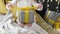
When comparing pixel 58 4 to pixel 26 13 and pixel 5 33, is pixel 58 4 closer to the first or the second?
pixel 26 13

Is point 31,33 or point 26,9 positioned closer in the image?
point 31,33

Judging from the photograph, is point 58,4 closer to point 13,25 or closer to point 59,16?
point 59,16

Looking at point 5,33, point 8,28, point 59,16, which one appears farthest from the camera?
point 59,16

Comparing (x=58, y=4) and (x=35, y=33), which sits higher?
(x=58, y=4)

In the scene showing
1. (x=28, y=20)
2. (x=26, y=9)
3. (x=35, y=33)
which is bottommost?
(x=35, y=33)

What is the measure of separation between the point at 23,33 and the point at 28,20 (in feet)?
0.52

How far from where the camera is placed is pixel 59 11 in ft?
7.09

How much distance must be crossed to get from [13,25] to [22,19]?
136 millimetres

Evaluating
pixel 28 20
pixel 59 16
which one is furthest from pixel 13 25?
pixel 59 16

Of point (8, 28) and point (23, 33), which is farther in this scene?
point (8, 28)

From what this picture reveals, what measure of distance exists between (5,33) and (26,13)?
0.29m

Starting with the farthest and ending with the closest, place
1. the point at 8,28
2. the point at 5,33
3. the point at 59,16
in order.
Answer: the point at 59,16
the point at 8,28
the point at 5,33

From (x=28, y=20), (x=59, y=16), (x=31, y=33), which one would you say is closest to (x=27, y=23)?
(x=28, y=20)

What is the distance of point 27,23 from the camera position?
141 centimetres
